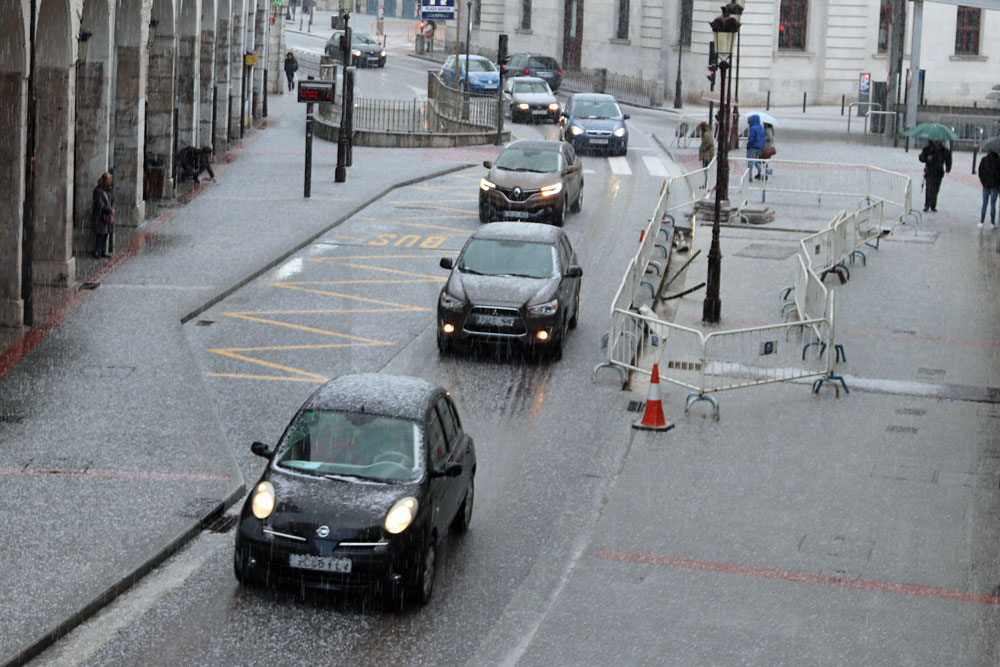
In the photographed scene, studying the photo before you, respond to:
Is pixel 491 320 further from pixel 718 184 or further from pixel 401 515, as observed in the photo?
pixel 401 515

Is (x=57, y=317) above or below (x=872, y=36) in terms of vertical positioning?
below

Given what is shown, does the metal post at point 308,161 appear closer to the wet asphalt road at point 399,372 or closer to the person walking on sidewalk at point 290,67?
the wet asphalt road at point 399,372

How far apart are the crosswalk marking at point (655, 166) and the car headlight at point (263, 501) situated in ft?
93.0

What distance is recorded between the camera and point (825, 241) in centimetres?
2603

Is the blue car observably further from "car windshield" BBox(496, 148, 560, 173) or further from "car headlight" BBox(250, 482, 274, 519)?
"car headlight" BBox(250, 482, 274, 519)

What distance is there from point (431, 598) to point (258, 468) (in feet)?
13.0

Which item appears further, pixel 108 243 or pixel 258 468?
pixel 108 243

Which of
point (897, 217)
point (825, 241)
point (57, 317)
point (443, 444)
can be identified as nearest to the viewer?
point (443, 444)

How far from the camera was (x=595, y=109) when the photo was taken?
142 feet

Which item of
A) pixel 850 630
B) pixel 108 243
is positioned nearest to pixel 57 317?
pixel 108 243

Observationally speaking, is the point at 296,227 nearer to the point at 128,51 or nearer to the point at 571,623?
the point at 128,51

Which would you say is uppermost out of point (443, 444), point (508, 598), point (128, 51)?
point (128, 51)

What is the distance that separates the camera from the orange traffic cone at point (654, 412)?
693 inches

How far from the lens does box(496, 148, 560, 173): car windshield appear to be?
30.7m
